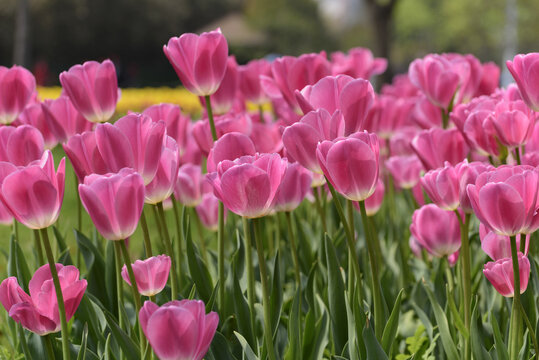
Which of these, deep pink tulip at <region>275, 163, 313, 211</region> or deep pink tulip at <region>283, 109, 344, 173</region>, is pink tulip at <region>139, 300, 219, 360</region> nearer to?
deep pink tulip at <region>283, 109, 344, 173</region>

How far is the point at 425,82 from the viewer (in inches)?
77.1

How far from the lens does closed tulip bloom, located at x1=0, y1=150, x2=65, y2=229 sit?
107cm

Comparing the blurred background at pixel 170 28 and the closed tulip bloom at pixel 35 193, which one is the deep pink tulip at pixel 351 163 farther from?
the blurred background at pixel 170 28

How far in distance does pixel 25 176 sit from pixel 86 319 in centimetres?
63

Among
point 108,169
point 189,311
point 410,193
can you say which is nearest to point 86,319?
point 108,169

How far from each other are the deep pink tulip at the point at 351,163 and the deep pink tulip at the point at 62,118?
0.88m

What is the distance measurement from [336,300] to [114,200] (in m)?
0.62

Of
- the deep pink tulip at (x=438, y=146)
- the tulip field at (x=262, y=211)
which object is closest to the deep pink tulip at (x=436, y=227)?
the tulip field at (x=262, y=211)

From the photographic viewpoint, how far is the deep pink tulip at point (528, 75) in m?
1.42

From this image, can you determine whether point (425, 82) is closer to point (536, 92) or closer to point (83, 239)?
point (536, 92)

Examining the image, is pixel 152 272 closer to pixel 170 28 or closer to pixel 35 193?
pixel 35 193

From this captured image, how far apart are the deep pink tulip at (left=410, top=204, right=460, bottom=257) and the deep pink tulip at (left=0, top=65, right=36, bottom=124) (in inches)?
41.7

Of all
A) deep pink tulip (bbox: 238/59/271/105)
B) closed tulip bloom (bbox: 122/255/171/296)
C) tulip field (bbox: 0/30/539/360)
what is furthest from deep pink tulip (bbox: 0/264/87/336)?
deep pink tulip (bbox: 238/59/271/105)

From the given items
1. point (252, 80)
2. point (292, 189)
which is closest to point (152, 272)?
point (292, 189)
